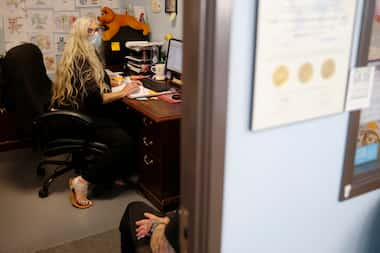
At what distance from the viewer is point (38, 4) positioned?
3.67m

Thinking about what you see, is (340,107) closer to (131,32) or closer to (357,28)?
(357,28)

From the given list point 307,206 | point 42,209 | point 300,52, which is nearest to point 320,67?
point 300,52

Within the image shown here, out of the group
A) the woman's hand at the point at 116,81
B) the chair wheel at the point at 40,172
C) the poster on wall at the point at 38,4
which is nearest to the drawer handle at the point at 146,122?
the woman's hand at the point at 116,81

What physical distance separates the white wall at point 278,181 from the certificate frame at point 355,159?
0.03 m

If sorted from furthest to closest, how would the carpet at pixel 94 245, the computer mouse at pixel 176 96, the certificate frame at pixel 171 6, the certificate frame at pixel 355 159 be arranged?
the certificate frame at pixel 171 6, the computer mouse at pixel 176 96, the carpet at pixel 94 245, the certificate frame at pixel 355 159

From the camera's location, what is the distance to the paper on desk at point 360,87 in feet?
3.84

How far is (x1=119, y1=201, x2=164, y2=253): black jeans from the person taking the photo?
1.70 meters

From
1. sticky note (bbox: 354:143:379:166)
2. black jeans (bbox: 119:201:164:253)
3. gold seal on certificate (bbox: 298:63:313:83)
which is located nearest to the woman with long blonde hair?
black jeans (bbox: 119:201:164:253)

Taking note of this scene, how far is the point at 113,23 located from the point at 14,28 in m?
0.82

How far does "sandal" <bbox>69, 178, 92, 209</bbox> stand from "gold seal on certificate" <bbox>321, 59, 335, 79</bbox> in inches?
83.1

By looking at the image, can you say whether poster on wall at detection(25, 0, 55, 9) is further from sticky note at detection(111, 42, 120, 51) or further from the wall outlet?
the wall outlet

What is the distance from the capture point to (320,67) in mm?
1081

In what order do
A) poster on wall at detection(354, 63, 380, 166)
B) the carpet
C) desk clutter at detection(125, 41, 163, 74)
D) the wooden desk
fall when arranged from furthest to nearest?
desk clutter at detection(125, 41, 163, 74)
the wooden desk
the carpet
poster on wall at detection(354, 63, 380, 166)

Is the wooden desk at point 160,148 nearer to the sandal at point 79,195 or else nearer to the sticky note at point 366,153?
the sandal at point 79,195
